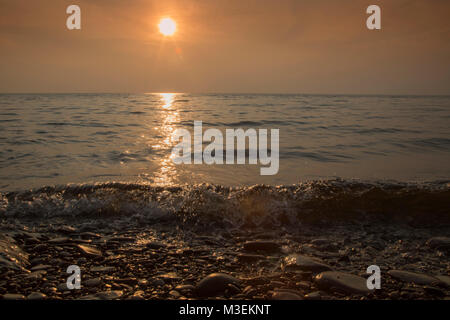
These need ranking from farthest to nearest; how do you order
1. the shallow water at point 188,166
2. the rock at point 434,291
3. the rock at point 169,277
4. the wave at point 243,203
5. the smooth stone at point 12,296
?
the shallow water at point 188,166 < the wave at point 243,203 < the rock at point 169,277 < the rock at point 434,291 < the smooth stone at point 12,296

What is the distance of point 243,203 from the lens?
4828mm

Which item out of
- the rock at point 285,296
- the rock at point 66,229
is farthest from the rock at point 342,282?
the rock at point 66,229

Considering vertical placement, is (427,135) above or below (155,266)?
above

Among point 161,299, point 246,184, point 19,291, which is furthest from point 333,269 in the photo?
Result: point 246,184

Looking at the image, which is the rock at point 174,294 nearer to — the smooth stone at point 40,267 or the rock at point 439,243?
the smooth stone at point 40,267

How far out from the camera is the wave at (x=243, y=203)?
4.46 m

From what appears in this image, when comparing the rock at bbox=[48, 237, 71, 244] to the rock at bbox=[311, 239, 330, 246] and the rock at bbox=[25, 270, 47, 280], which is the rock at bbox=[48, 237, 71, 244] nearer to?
the rock at bbox=[25, 270, 47, 280]

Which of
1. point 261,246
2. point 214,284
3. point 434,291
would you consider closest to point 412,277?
point 434,291

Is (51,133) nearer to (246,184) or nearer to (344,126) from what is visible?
(246,184)

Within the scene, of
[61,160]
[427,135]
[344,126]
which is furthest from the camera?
[344,126]

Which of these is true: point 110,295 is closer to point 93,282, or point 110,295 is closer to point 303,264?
point 93,282

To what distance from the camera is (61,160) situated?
25.4 ft

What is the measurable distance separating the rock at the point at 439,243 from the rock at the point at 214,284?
240 cm
